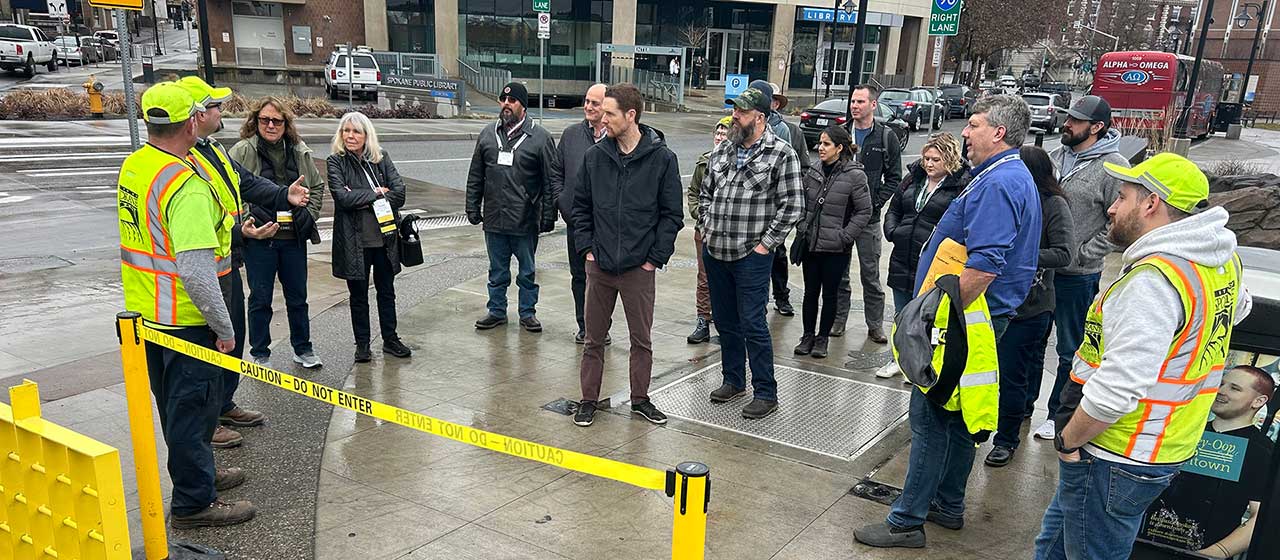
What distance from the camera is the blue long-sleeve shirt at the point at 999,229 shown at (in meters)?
3.87

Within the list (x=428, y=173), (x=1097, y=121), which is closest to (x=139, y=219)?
(x=1097, y=121)

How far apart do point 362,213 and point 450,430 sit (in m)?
3.51

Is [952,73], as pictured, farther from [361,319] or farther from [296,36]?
[361,319]

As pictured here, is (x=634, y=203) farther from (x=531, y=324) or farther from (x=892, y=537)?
(x=531, y=324)

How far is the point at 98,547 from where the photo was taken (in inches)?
116

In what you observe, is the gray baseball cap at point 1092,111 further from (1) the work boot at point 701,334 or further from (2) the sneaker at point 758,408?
(1) the work boot at point 701,334

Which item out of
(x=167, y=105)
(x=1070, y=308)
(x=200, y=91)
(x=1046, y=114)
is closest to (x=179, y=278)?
(x=167, y=105)

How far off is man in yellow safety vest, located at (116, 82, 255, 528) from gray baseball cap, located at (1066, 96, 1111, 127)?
15.7ft

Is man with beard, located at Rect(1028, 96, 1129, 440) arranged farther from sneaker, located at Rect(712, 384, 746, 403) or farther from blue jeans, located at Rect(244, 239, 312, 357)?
blue jeans, located at Rect(244, 239, 312, 357)

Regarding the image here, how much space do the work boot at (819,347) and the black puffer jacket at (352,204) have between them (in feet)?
10.6

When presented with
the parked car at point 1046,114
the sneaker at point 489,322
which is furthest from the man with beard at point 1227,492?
the parked car at point 1046,114

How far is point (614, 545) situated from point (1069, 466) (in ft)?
6.38

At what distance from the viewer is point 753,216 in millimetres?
5367

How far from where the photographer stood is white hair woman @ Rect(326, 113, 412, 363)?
6105mm
